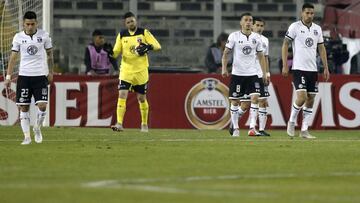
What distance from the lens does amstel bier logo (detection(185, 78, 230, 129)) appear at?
958 inches

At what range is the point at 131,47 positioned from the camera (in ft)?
71.1

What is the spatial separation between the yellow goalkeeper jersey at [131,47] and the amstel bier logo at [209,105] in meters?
2.82

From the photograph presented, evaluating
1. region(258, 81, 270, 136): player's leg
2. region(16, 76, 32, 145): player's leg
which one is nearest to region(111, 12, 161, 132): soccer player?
region(258, 81, 270, 136): player's leg

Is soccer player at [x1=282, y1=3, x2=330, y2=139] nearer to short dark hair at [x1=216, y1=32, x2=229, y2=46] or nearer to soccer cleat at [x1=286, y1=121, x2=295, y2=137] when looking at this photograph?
soccer cleat at [x1=286, y1=121, x2=295, y2=137]

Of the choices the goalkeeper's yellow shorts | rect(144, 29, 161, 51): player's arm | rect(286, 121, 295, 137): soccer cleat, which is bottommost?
rect(286, 121, 295, 137): soccer cleat

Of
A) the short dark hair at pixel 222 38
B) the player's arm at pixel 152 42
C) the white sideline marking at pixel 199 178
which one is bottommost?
the white sideline marking at pixel 199 178

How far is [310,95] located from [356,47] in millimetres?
7970

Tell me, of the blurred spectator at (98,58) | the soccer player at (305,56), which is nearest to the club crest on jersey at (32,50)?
the soccer player at (305,56)

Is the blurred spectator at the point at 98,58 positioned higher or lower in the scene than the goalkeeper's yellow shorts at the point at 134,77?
higher

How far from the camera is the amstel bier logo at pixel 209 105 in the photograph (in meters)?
24.3

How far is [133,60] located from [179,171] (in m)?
10.7

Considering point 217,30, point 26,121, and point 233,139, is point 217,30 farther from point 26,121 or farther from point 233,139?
point 26,121

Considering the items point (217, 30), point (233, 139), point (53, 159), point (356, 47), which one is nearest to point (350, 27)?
point (356, 47)

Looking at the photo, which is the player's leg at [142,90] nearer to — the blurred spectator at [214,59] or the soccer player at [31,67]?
the blurred spectator at [214,59]
